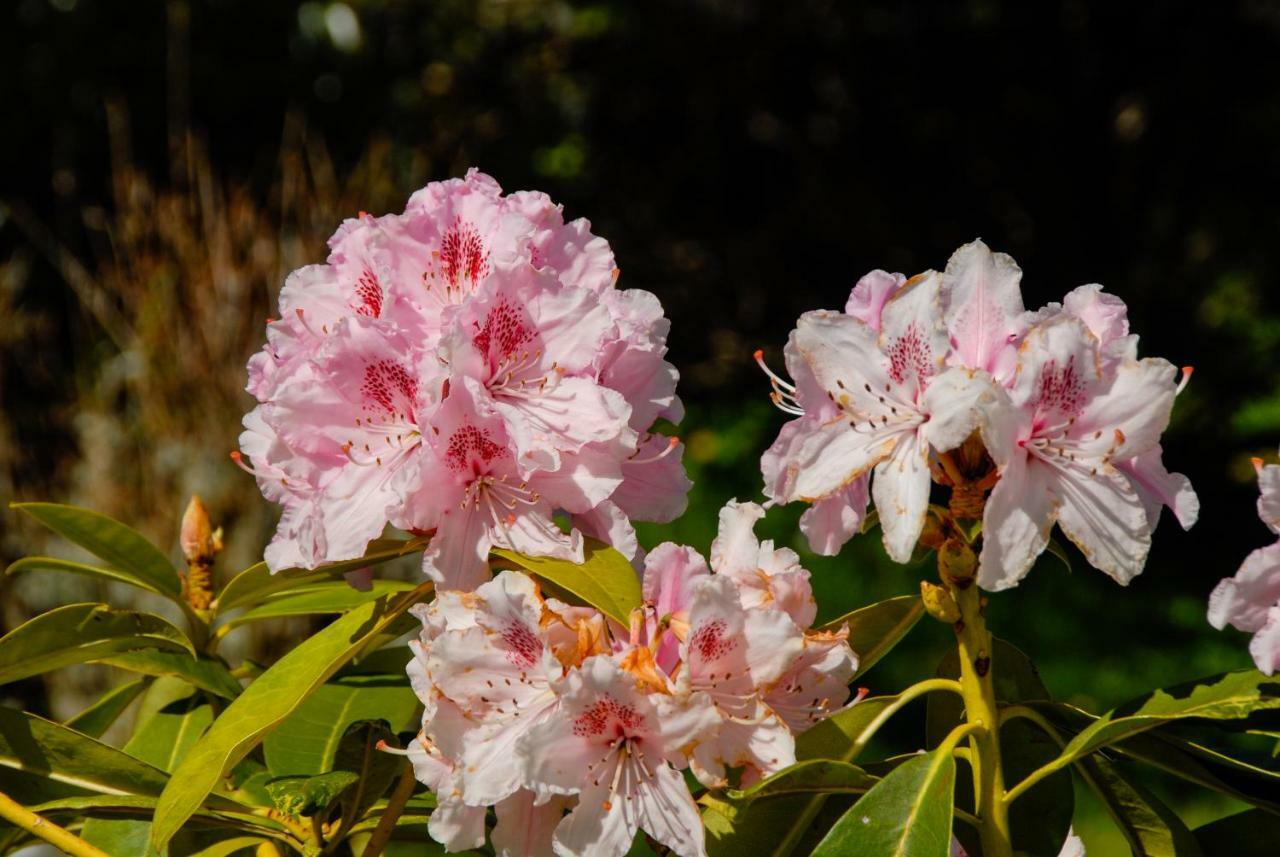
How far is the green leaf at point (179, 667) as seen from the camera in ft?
3.76

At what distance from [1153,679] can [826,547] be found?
3428mm

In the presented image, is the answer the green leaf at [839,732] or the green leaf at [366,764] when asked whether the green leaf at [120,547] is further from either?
the green leaf at [839,732]

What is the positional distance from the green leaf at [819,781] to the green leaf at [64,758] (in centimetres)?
45

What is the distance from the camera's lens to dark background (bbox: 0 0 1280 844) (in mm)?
4680

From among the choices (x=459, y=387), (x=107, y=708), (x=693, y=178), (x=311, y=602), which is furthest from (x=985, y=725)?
(x=693, y=178)

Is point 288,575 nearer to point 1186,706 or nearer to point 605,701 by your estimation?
point 605,701

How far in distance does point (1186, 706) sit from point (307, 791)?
20.1 inches

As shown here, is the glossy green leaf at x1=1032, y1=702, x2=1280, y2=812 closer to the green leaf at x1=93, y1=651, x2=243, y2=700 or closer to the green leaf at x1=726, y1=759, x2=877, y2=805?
the green leaf at x1=726, y1=759, x2=877, y2=805

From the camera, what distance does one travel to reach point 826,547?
2.94ft

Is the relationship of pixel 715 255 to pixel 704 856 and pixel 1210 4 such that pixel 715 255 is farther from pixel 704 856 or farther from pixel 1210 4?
pixel 704 856

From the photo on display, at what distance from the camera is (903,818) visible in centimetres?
80

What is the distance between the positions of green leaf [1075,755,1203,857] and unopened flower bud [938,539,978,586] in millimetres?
184

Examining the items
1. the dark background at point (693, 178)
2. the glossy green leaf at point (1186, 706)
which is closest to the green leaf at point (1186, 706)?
the glossy green leaf at point (1186, 706)

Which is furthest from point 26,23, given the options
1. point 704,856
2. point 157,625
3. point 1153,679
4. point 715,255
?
point 704,856
